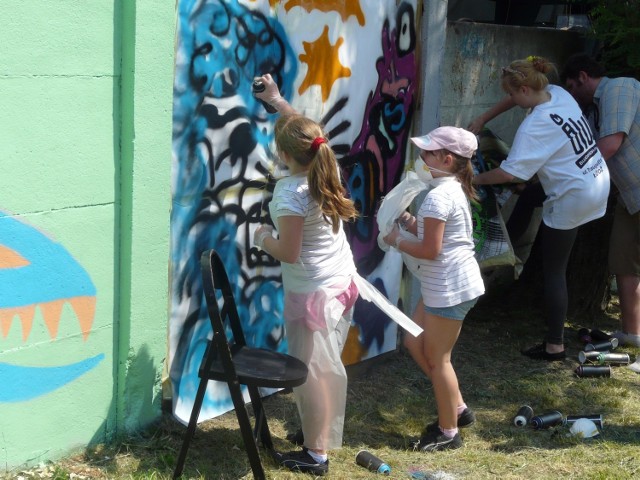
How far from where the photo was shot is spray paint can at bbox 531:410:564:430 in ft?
15.9

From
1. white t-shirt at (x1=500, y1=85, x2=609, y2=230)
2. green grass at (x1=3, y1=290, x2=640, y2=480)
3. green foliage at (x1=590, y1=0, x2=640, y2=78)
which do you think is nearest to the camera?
green grass at (x1=3, y1=290, x2=640, y2=480)

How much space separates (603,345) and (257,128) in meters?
3.00

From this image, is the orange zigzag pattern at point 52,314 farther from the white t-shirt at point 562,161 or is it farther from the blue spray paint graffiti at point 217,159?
the white t-shirt at point 562,161

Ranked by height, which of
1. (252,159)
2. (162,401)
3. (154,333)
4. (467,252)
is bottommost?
(162,401)

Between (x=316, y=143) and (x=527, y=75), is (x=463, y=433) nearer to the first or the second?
(x=316, y=143)

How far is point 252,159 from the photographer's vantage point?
440 centimetres

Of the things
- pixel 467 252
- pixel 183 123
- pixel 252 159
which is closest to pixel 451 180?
pixel 467 252

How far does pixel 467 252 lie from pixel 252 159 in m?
1.13

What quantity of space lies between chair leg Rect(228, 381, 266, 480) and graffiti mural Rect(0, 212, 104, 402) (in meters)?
0.70

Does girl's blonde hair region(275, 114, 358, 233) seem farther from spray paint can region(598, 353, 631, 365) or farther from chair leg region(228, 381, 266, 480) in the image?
spray paint can region(598, 353, 631, 365)

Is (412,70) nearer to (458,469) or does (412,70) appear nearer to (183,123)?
(183,123)

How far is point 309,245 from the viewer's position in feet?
12.7

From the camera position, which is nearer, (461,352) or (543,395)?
(543,395)

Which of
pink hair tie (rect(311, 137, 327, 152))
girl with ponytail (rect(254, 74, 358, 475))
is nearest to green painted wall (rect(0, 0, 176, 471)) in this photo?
girl with ponytail (rect(254, 74, 358, 475))
